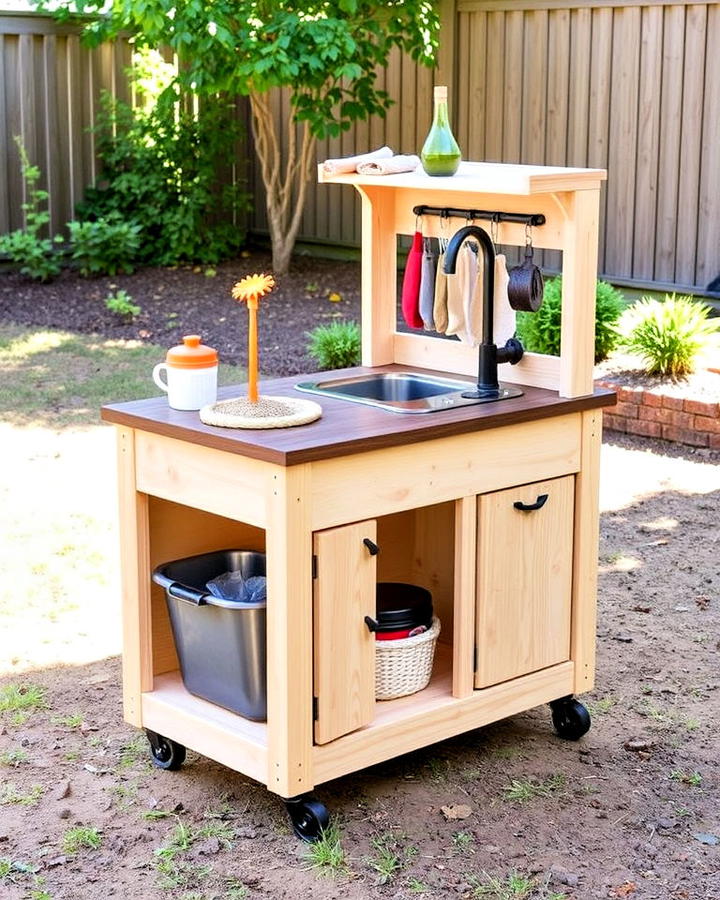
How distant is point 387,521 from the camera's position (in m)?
4.25

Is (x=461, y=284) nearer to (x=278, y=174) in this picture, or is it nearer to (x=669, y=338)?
(x=669, y=338)

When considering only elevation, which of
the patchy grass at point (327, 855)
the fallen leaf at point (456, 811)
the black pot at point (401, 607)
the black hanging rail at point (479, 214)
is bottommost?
the fallen leaf at point (456, 811)

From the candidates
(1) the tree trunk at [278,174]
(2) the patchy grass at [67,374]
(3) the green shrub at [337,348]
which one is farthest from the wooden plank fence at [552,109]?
(2) the patchy grass at [67,374]

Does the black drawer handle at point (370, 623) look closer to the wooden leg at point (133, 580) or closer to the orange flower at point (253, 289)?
the wooden leg at point (133, 580)

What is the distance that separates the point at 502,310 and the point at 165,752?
147 cm

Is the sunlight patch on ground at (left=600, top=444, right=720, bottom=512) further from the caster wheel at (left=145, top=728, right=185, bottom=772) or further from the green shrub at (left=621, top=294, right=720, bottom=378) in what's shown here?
the caster wheel at (left=145, top=728, right=185, bottom=772)

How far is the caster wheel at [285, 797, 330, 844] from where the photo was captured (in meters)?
3.35

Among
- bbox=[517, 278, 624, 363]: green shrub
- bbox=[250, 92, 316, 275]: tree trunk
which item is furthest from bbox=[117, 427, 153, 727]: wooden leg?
bbox=[250, 92, 316, 275]: tree trunk

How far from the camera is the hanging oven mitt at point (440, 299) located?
3.90m

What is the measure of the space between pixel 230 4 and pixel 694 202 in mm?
3216

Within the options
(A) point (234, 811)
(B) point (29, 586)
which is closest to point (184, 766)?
(A) point (234, 811)

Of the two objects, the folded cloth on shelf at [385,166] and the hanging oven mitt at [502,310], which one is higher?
the folded cloth on shelf at [385,166]

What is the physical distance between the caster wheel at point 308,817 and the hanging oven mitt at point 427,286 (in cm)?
136

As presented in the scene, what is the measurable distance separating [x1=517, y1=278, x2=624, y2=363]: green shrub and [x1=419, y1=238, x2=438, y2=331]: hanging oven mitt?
9.94 feet
